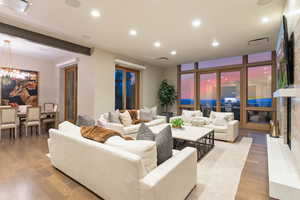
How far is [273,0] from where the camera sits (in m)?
2.64

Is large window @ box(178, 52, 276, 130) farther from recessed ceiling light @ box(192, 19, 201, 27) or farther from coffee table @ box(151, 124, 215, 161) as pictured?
recessed ceiling light @ box(192, 19, 201, 27)

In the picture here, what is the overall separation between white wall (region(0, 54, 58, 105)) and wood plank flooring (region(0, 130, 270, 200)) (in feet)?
12.9

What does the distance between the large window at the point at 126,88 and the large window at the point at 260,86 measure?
4930 millimetres

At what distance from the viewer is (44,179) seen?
7.30 ft

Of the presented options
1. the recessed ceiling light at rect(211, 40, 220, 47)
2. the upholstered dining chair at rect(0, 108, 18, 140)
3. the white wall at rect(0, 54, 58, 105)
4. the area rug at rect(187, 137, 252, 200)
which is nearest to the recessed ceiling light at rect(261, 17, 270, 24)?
the recessed ceiling light at rect(211, 40, 220, 47)

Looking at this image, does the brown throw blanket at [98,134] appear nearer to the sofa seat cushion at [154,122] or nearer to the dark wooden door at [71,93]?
the sofa seat cushion at [154,122]

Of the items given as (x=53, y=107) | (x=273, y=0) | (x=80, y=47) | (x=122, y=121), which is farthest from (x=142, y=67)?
(x=273, y=0)

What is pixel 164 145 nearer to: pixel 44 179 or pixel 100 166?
pixel 100 166

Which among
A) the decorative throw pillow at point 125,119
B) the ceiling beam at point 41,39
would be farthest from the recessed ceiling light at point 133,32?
the decorative throw pillow at point 125,119

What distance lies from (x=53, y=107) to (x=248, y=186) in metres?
6.81

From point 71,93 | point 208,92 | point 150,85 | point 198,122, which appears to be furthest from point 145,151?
point 208,92

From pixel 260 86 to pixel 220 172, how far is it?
505cm

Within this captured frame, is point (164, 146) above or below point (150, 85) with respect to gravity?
below

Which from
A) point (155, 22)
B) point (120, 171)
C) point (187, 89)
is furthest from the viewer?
point (187, 89)
